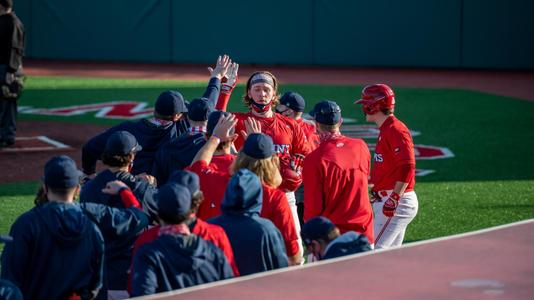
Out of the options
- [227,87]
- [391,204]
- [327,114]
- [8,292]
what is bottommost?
[391,204]

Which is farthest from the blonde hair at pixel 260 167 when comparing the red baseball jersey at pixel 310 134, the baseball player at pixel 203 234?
the red baseball jersey at pixel 310 134

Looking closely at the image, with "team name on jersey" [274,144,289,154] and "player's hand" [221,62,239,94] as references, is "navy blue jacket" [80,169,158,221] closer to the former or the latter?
"team name on jersey" [274,144,289,154]

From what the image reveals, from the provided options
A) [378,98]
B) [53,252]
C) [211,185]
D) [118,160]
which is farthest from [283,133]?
[53,252]

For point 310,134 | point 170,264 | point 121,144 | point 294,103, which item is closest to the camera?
point 170,264

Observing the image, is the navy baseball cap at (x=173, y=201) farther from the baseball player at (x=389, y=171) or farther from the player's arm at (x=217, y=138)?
the baseball player at (x=389, y=171)

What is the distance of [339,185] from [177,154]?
116 centimetres

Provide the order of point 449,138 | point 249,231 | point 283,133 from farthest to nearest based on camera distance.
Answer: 1. point 449,138
2. point 283,133
3. point 249,231

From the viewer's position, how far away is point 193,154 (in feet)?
22.9

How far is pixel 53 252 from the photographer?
5207 mm

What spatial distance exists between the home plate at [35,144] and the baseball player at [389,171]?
313 inches

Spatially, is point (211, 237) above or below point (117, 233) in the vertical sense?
above

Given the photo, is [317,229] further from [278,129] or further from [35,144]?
[35,144]

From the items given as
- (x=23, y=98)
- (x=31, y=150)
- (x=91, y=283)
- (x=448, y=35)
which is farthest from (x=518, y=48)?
(x=91, y=283)

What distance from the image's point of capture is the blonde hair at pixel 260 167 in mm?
5887
